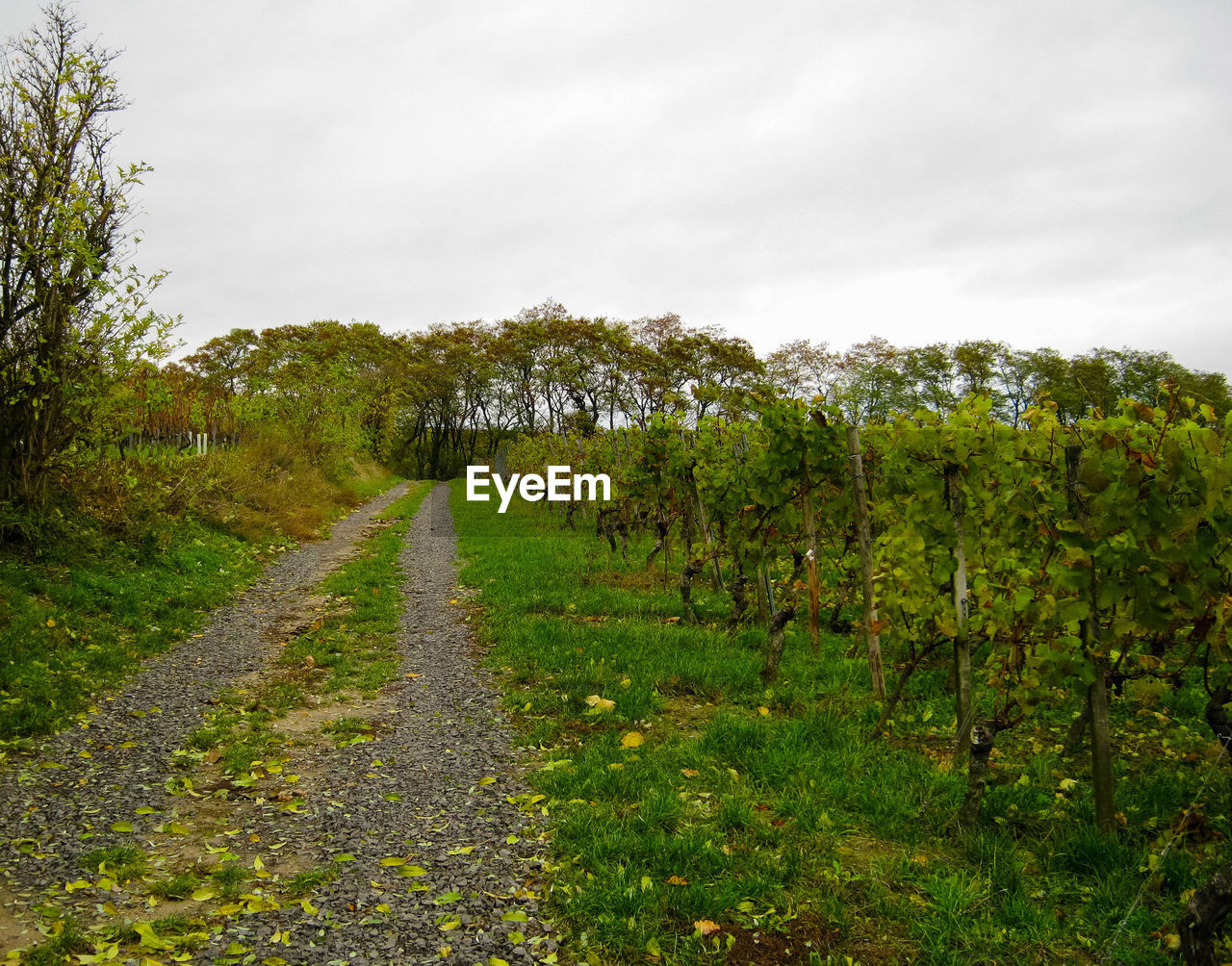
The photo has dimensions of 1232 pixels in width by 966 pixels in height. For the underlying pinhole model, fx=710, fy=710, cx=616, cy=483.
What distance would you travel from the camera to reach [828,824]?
4246 mm

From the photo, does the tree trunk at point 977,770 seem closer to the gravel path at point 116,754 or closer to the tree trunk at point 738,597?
the tree trunk at point 738,597

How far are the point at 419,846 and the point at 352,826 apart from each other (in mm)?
538

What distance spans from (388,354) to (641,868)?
51.5 metres

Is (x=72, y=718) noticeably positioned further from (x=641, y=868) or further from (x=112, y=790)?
(x=641, y=868)

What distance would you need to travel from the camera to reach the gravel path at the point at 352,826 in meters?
3.36

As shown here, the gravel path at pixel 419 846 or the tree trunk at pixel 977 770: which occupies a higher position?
the tree trunk at pixel 977 770

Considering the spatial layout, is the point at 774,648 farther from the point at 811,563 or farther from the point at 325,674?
the point at 325,674

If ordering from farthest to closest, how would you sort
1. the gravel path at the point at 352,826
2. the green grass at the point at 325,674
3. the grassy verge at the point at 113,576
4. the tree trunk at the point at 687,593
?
the tree trunk at the point at 687,593 < the grassy verge at the point at 113,576 < the green grass at the point at 325,674 < the gravel path at the point at 352,826

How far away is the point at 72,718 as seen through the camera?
5801mm

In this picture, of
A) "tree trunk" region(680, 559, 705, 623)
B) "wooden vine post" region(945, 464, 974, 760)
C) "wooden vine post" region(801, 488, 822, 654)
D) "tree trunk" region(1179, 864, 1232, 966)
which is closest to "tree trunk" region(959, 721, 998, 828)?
"wooden vine post" region(945, 464, 974, 760)

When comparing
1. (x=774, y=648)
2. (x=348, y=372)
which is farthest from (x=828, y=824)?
(x=348, y=372)

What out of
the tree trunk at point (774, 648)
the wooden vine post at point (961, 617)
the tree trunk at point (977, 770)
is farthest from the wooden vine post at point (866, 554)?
the tree trunk at point (977, 770)

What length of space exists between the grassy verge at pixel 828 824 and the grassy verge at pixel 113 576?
4.04 m

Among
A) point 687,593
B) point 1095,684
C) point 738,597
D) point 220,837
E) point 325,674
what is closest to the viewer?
point 1095,684
